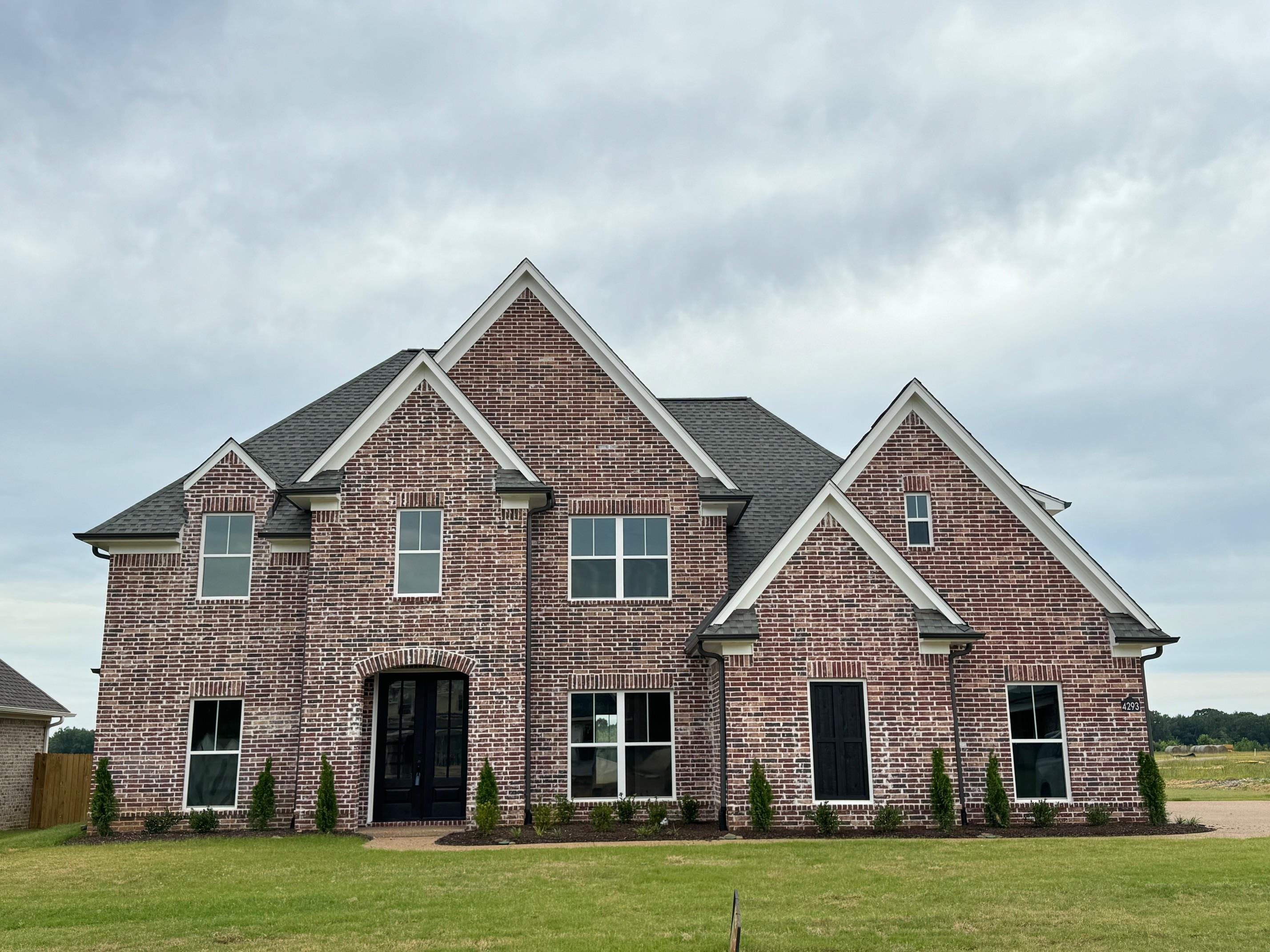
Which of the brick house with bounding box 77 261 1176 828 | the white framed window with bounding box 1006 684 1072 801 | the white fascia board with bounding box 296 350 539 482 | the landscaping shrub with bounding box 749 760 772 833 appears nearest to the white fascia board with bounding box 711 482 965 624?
the brick house with bounding box 77 261 1176 828

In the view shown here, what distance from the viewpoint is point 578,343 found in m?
20.3

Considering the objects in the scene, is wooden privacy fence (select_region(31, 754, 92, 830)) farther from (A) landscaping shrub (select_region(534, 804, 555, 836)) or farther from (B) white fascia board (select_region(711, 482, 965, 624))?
(B) white fascia board (select_region(711, 482, 965, 624))

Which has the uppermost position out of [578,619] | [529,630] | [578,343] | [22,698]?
[578,343]

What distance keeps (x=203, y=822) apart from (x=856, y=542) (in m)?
12.3

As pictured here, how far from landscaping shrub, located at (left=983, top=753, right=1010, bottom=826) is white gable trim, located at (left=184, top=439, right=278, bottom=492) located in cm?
1368

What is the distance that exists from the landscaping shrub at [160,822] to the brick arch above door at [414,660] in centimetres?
435

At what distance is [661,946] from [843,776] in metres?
9.00

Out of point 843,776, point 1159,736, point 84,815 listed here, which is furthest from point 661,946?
point 1159,736

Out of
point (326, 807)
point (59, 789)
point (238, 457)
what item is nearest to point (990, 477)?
point (326, 807)

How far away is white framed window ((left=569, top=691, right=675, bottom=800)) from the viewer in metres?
18.4

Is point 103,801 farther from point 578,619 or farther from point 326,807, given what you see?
point 578,619

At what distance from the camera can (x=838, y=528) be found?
17656 mm

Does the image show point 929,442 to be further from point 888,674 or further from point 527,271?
point 527,271

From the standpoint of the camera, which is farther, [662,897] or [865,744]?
[865,744]
